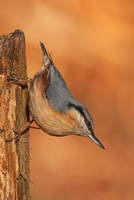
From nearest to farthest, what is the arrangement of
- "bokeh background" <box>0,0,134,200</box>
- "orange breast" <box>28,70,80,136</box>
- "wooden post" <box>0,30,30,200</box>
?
"wooden post" <box>0,30,30,200</box>, "orange breast" <box>28,70,80,136</box>, "bokeh background" <box>0,0,134,200</box>

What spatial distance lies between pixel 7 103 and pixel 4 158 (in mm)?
399

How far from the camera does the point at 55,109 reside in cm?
298

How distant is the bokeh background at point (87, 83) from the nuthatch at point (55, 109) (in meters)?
2.40

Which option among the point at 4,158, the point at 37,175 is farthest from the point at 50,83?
the point at 37,175

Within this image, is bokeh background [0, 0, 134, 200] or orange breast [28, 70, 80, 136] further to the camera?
bokeh background [0, 0, 134, 200]

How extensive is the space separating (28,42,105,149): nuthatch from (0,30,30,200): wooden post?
13cm

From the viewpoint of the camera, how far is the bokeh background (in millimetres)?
5574

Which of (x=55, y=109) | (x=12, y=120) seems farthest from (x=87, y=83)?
(x=12, y=120)

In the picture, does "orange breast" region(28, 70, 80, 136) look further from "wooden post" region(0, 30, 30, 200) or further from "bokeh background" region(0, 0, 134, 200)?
"bokeh background" region(0, 0, 134, 200)

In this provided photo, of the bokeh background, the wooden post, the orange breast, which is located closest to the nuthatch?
the orange breast

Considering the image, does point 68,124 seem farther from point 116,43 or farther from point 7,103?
point 116,43

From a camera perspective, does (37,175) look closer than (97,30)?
Yes

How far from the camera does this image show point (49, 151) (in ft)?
18.5

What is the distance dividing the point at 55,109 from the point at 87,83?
3494 millimetres
